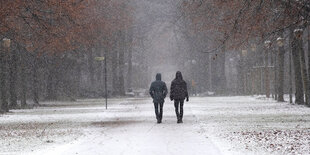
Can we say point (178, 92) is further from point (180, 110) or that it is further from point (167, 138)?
point (167, 138)

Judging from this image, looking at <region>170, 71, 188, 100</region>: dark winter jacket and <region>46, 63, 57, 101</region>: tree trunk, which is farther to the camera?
<region>46, 63, 57, 101</region>: tree trunk

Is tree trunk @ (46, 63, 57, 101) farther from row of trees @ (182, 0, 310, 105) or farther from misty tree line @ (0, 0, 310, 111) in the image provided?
row of trees @ (182, 0, 310, 105)

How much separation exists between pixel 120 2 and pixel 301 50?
33310 mm

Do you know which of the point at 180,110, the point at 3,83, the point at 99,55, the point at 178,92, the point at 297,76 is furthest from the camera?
the point at 99,55

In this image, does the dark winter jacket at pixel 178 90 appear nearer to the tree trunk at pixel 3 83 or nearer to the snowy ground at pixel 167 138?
the snowy ground at pixel 167 138

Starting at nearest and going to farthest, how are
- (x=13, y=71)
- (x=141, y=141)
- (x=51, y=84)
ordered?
(x=141, y=141), (x=13, y=71), (x=51, y=84)

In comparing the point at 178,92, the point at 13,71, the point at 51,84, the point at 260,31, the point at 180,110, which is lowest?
the point at 180,110

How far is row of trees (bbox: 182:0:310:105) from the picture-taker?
20500mm

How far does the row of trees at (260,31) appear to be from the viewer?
20500mm

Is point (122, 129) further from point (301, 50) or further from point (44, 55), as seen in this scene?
point (44, 55)

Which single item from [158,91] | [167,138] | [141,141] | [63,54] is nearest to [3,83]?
[158,91]

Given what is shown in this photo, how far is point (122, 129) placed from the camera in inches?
786

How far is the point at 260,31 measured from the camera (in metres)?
25.3

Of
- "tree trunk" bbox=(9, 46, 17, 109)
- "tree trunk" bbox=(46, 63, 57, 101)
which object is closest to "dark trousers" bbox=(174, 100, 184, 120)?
"tree trunk" bbox=(9, 46, 17, 109)
